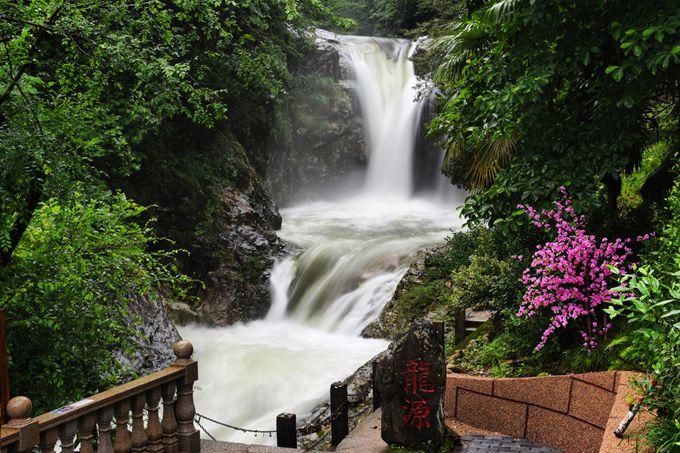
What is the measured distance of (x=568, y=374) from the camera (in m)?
6.46

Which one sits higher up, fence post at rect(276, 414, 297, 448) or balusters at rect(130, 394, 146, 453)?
balusters at rect(130, 394, 146, 453)

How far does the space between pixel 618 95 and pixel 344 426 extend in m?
5.06

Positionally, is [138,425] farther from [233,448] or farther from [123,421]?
[233,448]

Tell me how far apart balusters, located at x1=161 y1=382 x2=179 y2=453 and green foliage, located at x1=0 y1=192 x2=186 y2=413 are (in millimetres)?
1024

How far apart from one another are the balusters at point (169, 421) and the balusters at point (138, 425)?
0.30 m

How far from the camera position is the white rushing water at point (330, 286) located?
36.6 feet

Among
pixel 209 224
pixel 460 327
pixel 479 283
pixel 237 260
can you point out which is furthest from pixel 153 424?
pixel 209 224

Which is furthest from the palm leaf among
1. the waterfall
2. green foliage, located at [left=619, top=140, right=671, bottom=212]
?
the waterfall

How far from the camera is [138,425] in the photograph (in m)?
5.55

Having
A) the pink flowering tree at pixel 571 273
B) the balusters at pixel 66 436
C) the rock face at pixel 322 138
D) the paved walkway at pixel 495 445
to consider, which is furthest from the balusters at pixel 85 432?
the rock face at pixel 322 138

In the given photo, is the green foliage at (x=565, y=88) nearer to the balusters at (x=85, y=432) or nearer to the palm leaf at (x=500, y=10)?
the palm leaf at (x=500, y=10)

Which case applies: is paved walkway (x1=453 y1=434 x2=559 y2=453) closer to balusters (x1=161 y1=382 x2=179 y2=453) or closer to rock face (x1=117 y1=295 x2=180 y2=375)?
balusters (x1=161 y1=382 x2=179 y2=453)

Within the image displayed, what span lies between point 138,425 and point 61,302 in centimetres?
156

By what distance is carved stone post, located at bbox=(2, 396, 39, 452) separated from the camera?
419 centimetres
